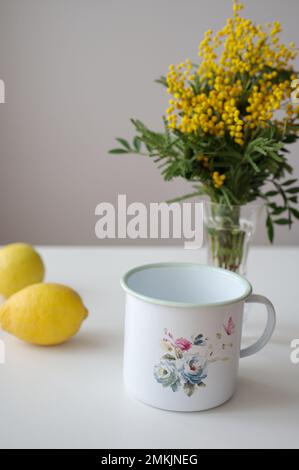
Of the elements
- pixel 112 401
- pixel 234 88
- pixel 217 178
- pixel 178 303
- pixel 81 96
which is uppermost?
pixel 81 96

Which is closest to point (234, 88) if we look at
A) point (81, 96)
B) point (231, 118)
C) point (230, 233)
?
point (231, 118)

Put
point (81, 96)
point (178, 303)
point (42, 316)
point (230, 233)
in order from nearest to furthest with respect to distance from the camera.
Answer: point (178, 303), point (42, 316), point (230, 233), point (81, 96)

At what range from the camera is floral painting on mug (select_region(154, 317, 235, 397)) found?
2.00ft

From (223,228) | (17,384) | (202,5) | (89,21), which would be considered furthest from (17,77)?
(17,384)

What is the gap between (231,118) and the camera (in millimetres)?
759

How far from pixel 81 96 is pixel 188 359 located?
1.96 meters

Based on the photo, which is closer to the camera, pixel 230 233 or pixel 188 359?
pixel 188 359

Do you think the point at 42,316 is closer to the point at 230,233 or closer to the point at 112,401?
Answer: the point at 112,401

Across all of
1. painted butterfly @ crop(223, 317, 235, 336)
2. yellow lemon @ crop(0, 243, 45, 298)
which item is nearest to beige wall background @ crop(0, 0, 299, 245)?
yellow lemon @ crop(0, 243, 45, 298)

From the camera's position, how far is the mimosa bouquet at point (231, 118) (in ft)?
2.51

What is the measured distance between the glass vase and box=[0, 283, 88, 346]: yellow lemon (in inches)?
9.3

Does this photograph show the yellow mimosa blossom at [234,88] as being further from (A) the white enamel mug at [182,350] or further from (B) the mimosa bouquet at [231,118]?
→ (A) the white enamel mug at [182,350]

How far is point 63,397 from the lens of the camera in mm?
655
